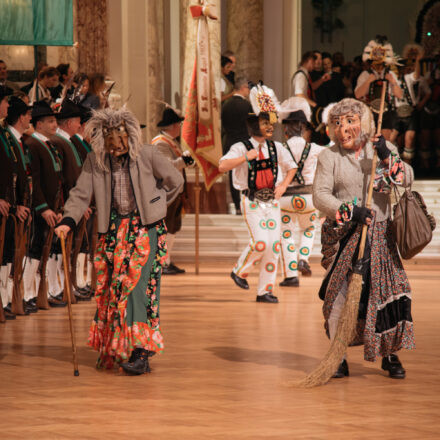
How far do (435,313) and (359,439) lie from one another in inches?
161

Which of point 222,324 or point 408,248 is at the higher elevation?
point 408,248

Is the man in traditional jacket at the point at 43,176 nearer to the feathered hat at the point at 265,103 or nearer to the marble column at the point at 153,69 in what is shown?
the feathered hat at the point at 265,103

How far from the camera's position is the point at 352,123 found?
5.91 m

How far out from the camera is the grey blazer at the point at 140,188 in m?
6.14

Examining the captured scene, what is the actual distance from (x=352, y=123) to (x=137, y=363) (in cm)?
194

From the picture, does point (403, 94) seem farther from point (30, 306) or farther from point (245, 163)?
point (30, 306)

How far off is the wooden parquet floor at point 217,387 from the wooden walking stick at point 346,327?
3.8 inches

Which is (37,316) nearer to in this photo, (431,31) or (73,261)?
(73,261)

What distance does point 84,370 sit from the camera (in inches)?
247

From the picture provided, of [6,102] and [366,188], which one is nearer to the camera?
[366,188]

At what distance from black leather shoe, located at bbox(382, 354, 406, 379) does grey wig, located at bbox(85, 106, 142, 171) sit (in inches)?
77.6

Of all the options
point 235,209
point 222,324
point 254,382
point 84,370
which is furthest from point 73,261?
point 235,209

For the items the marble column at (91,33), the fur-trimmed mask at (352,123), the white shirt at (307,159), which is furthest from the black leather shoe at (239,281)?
the marble column at (91,33)

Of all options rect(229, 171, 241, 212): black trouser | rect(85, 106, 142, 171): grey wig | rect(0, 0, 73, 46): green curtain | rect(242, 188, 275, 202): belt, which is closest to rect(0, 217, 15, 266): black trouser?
rect(0, 0, 73, 46): green curtain
